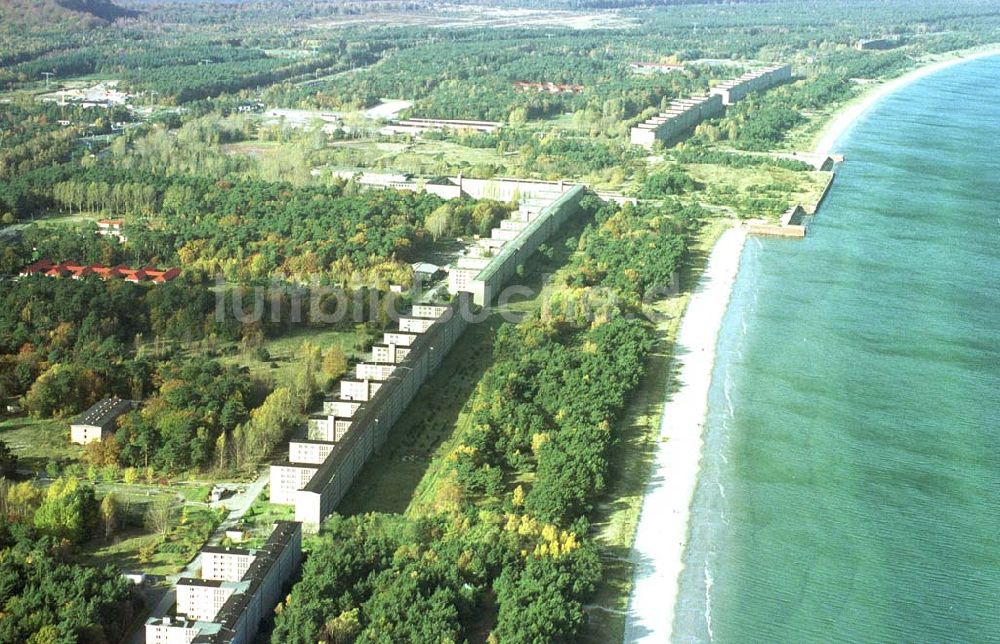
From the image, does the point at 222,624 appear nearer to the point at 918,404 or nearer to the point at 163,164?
the point at 918,404

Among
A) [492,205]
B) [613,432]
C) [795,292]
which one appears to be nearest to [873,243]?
[795,292]

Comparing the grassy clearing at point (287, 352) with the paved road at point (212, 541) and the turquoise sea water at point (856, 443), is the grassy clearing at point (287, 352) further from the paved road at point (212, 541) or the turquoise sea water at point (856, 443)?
the turquoise sea water at point (856, 443)

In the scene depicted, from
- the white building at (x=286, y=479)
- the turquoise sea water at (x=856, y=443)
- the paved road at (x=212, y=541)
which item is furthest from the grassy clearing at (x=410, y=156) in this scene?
the white building at (x=286, y=479)

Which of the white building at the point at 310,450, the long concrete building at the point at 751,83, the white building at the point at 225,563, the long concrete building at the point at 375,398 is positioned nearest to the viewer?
the white building at the point at 225,563

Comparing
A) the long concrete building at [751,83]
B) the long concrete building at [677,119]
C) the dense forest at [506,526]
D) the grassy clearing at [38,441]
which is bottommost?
the grassy clearing at [38,441]

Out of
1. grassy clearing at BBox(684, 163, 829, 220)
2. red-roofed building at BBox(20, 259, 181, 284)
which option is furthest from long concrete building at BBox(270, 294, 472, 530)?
grassy clearing at BBox(684, 163, 829, 220)

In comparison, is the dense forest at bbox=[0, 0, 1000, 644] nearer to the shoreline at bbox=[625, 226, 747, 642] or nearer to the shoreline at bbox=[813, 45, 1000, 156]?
the shoreline at bbox=[625, 226, 747, 642]
